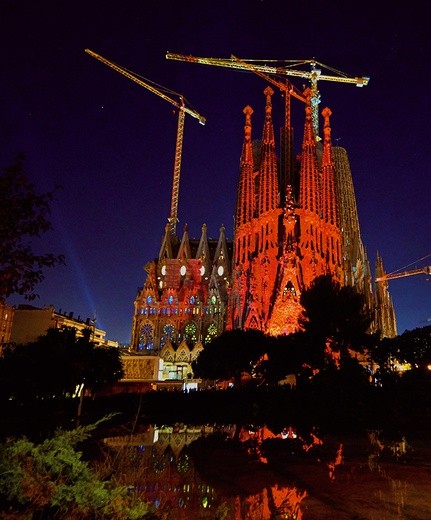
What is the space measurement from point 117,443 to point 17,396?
33.3 ft

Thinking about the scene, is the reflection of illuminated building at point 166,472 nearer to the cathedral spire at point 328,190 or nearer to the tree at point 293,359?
the tree at point 293,359

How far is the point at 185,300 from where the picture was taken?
89.9 meters

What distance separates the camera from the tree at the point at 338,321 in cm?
4509

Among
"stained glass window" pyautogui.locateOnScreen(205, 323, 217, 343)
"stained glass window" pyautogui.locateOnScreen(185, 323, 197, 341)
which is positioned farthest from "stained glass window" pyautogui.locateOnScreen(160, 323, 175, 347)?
"stained glass window" pyautogui.locateOnScreen(205, 323, 217, 343)

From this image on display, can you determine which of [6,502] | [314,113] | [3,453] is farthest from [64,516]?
[314,113]

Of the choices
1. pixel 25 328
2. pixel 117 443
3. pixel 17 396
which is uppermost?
pixel 25 328

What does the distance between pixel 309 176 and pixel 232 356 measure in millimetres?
48474

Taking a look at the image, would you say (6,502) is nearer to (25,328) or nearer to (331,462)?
(331,462)

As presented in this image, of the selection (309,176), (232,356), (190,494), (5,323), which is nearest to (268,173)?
(309,176)

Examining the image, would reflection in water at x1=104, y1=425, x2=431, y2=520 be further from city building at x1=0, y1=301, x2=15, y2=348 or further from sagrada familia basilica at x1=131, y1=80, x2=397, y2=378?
city building at x1=0, y1=301, x2=15, y2=348

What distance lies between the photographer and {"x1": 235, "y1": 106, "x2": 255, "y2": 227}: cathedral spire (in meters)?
82.9

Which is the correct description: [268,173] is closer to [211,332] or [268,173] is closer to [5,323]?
[211,332]

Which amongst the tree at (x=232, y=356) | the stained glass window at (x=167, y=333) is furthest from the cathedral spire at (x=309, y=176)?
the tree at (x=232, y=356)

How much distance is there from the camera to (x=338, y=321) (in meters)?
45.6
